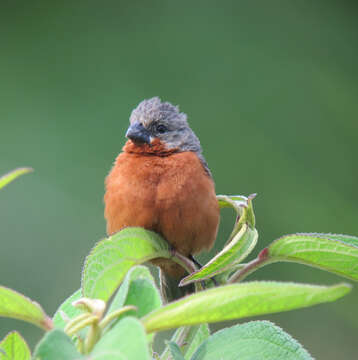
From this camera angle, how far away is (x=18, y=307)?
Answer: 1122mm

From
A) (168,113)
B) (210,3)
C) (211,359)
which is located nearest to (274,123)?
(210,3)

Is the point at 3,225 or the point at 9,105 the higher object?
the point at 9,105

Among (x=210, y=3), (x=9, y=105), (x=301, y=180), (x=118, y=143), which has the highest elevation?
(x=210, y=3)

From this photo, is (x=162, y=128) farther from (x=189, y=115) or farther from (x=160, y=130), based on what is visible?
(x=189, y=115)

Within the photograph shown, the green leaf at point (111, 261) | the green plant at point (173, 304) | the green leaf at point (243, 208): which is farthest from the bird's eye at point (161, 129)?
the green leaf at point (111, 261)

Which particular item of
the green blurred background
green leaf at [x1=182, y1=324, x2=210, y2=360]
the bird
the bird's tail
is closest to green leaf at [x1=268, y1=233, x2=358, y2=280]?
green leaf at [x1=182, y1=324, x2=210, y2=360]

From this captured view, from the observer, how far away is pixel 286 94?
5332mm

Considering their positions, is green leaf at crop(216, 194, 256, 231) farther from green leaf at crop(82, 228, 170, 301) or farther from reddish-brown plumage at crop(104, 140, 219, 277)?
reddish-brown plumage at crop(104, 140, 219, 277)

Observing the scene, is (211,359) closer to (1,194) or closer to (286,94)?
(1,194)

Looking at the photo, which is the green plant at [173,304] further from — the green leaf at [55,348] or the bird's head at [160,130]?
the bird's head at [160,130]

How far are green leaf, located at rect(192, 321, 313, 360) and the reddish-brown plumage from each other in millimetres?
1104

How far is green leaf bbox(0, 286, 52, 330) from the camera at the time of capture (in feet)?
3.62

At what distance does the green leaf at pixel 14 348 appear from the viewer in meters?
1.29

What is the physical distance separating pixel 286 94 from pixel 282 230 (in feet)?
4.34
